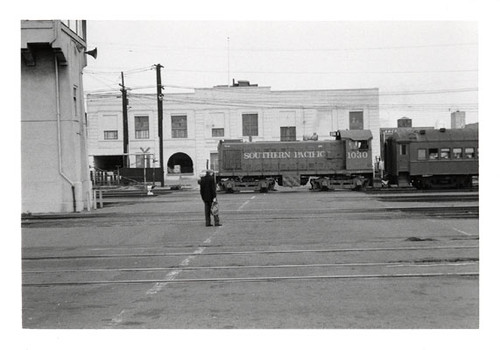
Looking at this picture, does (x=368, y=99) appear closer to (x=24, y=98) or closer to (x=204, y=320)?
(x=24, y=98)

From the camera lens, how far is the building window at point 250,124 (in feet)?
185

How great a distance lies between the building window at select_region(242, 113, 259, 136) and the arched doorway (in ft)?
20.4

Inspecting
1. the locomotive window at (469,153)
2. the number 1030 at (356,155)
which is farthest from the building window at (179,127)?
the locomotive window at (469,153)

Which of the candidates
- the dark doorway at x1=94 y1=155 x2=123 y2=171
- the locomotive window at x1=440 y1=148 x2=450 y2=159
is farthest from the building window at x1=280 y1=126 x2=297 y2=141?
the locomotive window at x1=440 y1=148 x2=450 y2=159

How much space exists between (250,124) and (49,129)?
116 ft

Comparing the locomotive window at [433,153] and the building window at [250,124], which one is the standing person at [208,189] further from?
the building window at [250,124]

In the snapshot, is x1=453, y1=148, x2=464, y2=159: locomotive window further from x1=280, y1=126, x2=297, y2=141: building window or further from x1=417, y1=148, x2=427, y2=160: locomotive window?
x1=280, y1=126, x2=297, y2=141: building window

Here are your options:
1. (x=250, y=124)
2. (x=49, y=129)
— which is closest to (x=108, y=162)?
(x=250, y=124)

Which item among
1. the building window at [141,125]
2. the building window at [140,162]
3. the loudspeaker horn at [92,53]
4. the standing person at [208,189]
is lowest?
the standing person at [208,189]

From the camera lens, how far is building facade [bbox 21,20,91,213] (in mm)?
21766

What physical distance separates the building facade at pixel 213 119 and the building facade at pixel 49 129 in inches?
1289
